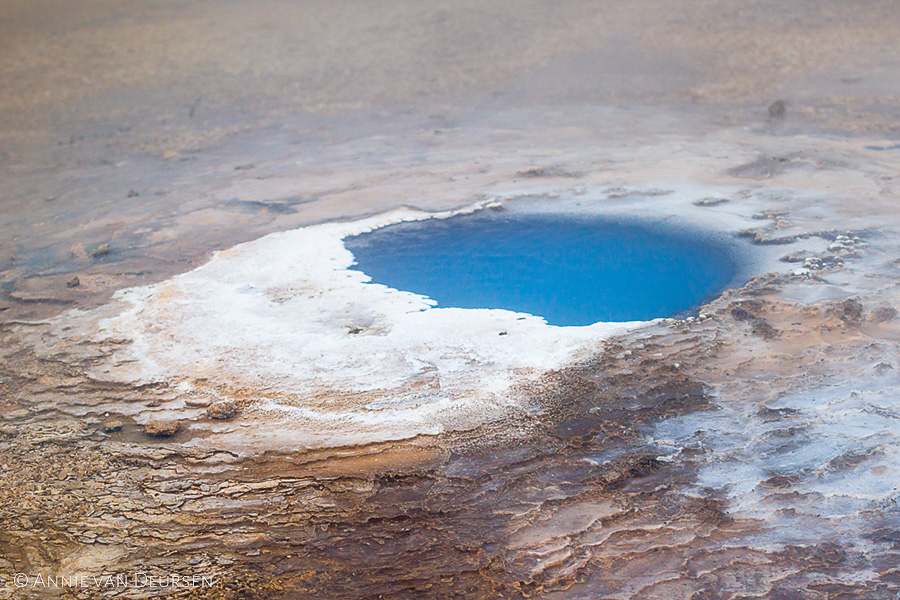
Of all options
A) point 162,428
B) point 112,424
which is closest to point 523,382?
point 162,428

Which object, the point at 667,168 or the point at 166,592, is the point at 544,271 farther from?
the point at 166,592

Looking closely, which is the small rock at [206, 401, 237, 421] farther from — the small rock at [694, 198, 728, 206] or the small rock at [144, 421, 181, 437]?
the small rock at [694, 198, 728, 206]

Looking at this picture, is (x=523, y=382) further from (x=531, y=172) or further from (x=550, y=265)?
(x=531, y=172)

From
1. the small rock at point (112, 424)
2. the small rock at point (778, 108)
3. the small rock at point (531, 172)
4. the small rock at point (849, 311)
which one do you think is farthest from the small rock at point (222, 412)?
the small rock at point (778, 108)

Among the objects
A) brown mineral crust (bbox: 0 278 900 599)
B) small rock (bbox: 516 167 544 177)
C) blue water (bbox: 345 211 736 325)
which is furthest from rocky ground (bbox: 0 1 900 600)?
blue water (bbox: 345 211 736 325)

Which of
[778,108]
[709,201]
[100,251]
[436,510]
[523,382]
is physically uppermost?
[778,108]

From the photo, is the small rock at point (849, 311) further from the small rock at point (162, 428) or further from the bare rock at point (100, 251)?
the bare rock at point (100, 251)

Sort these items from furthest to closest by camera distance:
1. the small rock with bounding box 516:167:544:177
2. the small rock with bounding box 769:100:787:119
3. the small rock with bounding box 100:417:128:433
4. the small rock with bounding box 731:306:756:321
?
the small rock with bounding box 769:100:787:119 → the small rock with bounding box 516:167:544:177 → the small rock with bounding box 731:306:756:321 → the small rock with bounding box 100:417:128:433
